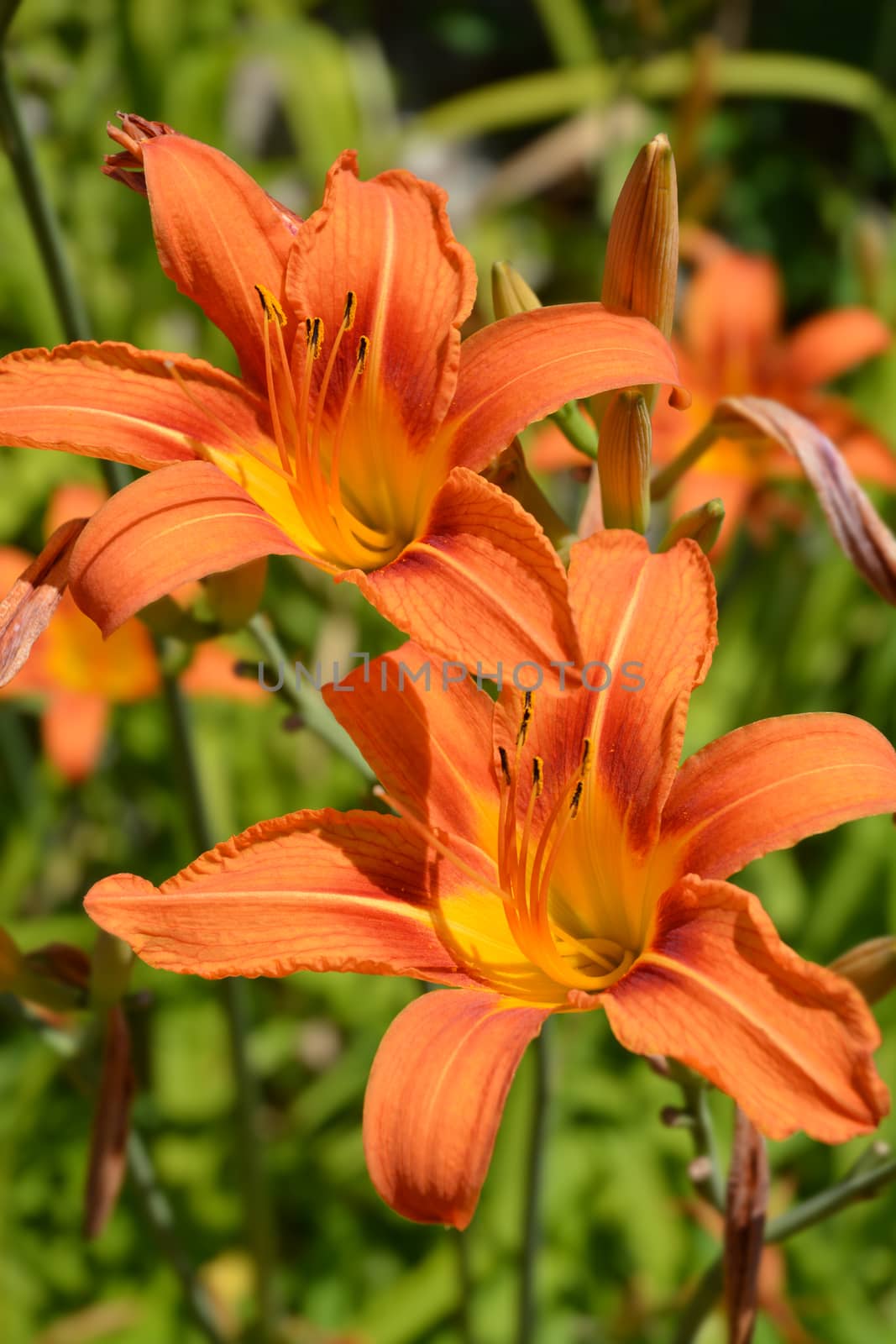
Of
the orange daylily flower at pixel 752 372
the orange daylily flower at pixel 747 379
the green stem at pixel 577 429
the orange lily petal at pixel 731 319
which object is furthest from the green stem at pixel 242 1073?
the orange lily petal at pixel 731 319

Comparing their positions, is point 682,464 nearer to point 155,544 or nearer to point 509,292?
point 509,292

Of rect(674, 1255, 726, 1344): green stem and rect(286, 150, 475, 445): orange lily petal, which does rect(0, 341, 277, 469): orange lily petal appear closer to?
rect(286, 150, 475, 445): orange lily petal

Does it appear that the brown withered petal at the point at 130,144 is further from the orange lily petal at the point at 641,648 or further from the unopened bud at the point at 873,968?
the unopened bud at the point at 873,968

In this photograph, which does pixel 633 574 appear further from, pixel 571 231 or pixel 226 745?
pixel 571 231

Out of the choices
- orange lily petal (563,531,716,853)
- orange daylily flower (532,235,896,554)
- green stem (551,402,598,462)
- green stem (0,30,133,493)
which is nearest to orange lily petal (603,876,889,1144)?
orange lily petal (563,531,716,853)

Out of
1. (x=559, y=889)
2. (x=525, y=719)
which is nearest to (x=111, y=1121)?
(x=559, y=889)

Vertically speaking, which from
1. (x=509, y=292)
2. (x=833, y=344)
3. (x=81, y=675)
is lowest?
(x=509, y=292)
